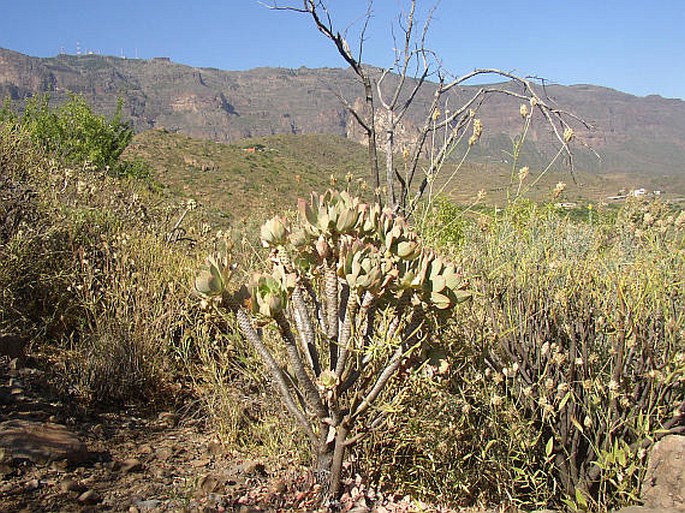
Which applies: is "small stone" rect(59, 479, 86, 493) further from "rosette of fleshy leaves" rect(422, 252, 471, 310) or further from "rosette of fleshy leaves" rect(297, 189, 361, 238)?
"rosette of fleshy leaves" rect(422, 252, 471, 310)

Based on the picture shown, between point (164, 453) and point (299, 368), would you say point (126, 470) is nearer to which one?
point (164, 453)

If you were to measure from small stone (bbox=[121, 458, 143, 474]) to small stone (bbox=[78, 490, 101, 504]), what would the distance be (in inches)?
12.4

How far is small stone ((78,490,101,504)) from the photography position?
2397mm

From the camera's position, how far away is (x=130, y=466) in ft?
9.11

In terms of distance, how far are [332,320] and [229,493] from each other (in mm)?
856

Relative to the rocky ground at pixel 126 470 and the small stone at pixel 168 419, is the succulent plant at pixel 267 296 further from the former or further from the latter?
the small stone at pixel 168 419

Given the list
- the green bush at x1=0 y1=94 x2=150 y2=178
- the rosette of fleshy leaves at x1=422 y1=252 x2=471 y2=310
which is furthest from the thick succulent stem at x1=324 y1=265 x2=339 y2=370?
the green bush at x1=0 y1=94 x2=150 y2=178

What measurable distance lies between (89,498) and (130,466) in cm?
37

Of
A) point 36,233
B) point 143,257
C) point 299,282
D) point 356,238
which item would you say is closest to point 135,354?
point 143,257

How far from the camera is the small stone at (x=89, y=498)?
2.40 m

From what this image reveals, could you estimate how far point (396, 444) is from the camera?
9.27ft

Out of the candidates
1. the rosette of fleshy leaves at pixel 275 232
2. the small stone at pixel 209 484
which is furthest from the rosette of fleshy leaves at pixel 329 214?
the small stone at pixel 209 484

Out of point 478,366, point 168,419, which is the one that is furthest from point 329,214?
point 168,419

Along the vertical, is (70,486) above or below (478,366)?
below
